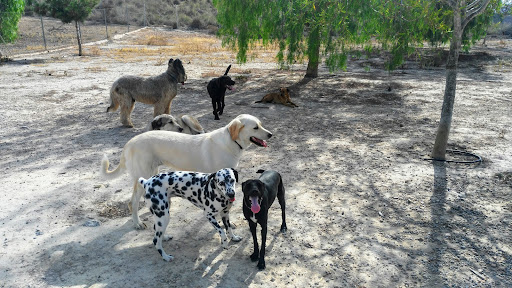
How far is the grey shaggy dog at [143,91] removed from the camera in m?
9.50

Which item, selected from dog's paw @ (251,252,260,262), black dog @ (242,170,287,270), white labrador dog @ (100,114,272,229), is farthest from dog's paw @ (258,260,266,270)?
white labrador dog @ (100,114,272,229)

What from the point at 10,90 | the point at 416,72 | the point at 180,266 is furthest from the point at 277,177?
the point at 416,72

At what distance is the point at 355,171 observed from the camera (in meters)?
6.98

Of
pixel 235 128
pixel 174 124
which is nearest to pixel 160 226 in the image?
pixel 235 128

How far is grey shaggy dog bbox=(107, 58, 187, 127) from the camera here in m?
9.50

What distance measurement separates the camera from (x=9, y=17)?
64.5 feet

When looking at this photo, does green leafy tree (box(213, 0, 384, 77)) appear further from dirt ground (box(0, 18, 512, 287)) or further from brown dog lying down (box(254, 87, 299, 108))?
dirt ground (box(0, 18, 512, 287))

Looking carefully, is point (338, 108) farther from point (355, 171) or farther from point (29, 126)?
point (29, 126)

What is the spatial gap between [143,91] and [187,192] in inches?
234

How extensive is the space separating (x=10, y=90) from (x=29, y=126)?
523 cm

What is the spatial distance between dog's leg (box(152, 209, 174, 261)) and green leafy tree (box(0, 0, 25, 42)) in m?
20.9

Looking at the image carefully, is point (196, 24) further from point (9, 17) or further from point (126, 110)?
point (126, 110)

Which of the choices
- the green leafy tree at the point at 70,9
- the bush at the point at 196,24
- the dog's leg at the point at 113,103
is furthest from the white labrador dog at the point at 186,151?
the bush at the point at 196,24

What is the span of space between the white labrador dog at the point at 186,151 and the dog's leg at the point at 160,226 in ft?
2.67
